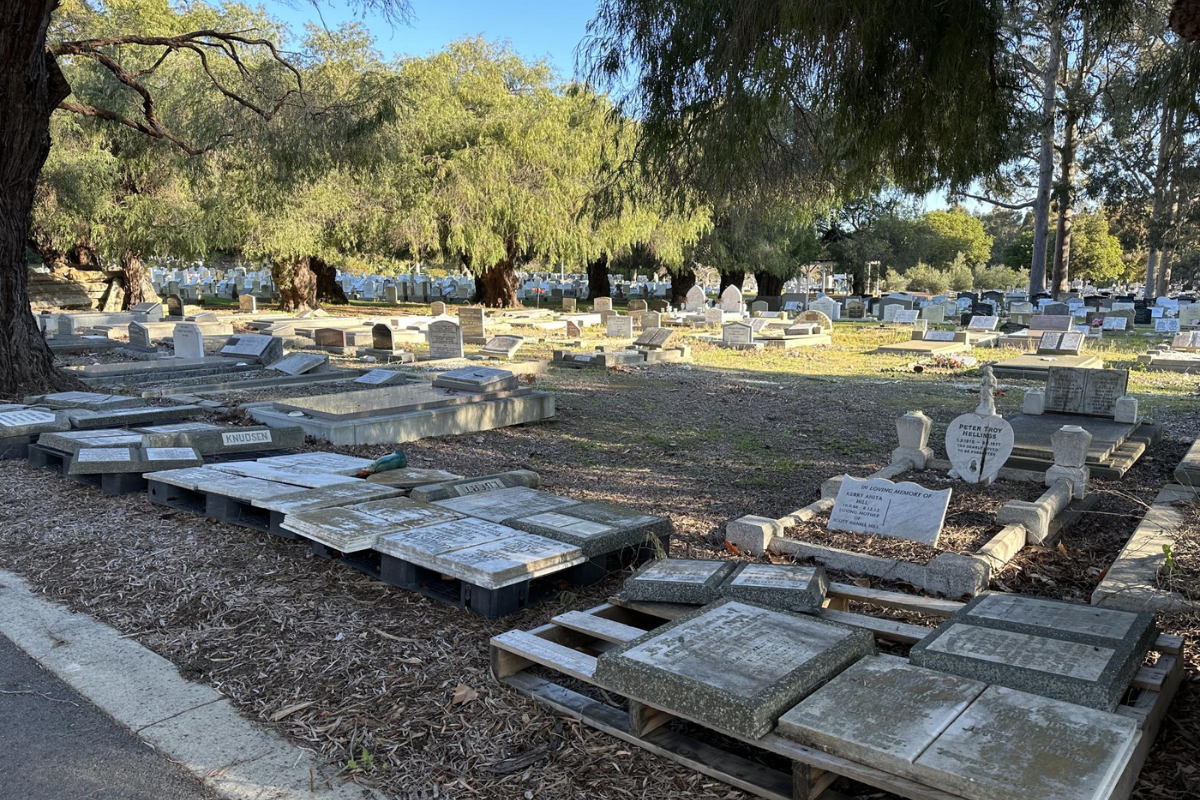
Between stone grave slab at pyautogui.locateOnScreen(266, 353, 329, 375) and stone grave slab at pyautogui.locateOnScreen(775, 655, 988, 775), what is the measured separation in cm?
1142

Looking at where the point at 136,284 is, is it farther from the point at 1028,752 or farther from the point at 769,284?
the point at 769,284

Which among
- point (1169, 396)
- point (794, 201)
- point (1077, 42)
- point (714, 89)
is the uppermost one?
point (1077, 42)

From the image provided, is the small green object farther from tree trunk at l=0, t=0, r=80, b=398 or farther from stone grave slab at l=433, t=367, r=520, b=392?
tree trunk at l=0, t=0, r=80, b=398

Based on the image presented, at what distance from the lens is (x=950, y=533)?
5.80 meters

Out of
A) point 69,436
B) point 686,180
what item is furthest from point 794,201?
point 69,436

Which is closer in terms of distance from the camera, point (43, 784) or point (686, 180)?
point (43, 784)

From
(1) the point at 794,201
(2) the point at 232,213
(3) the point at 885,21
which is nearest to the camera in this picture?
(3) the point at 885,21

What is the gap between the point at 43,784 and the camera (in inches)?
113

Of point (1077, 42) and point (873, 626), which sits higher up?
point (1077, 42)

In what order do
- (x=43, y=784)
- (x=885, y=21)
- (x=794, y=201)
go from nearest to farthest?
(x=43, y=784), (x=885, y=21), (x=794, y=201)

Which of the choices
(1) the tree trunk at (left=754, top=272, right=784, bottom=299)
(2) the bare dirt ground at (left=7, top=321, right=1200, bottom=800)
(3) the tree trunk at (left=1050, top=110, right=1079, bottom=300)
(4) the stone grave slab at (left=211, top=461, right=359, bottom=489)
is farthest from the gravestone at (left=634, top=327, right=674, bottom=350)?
(1) the tree trunk at (left=754, top=272, right=784, bottom=299)

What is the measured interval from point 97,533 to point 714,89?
471 centimetres

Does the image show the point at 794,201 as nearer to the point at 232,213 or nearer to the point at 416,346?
the point at 416,346

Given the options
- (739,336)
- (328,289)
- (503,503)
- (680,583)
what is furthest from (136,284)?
(680,583)
